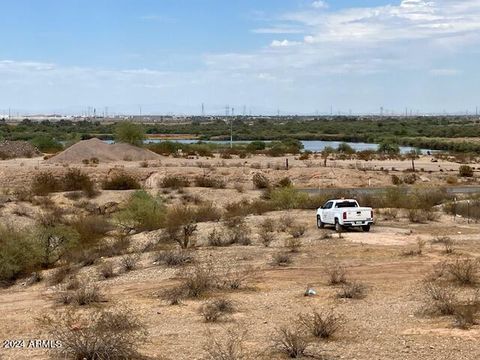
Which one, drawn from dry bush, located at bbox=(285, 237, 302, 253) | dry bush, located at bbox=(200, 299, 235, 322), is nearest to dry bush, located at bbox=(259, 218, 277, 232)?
dry bush, located at bbox=(285, 237, 302, 253)

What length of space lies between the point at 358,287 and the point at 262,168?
51.7 metres

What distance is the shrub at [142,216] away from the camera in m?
33.5

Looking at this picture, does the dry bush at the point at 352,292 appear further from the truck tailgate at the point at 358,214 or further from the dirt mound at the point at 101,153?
the dirt mound at the point at 101,153

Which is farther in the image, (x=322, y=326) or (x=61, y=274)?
(x=61, y=274)

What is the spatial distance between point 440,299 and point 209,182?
4460cm

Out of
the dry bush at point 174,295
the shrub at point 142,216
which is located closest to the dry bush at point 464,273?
the dry bush at point 174,295

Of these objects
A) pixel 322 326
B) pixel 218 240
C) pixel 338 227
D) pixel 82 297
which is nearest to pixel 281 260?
pixel 218 240

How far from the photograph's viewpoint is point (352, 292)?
17312 millimetres

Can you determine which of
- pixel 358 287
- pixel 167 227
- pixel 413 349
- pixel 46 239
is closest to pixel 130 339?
pixel 413 349

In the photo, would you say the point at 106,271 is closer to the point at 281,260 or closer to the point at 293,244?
the point at 281,260

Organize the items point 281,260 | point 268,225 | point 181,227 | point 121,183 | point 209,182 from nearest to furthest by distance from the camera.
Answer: point 281,260 → point 181,227 → point 268,225 → point 121,183 → point 209,182

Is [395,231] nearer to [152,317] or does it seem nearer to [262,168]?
[152,317]

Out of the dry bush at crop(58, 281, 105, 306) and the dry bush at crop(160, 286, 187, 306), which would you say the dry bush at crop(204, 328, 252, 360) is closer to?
the dry bush at crop(160, 286, 187, 306)

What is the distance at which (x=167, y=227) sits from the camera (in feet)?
103
